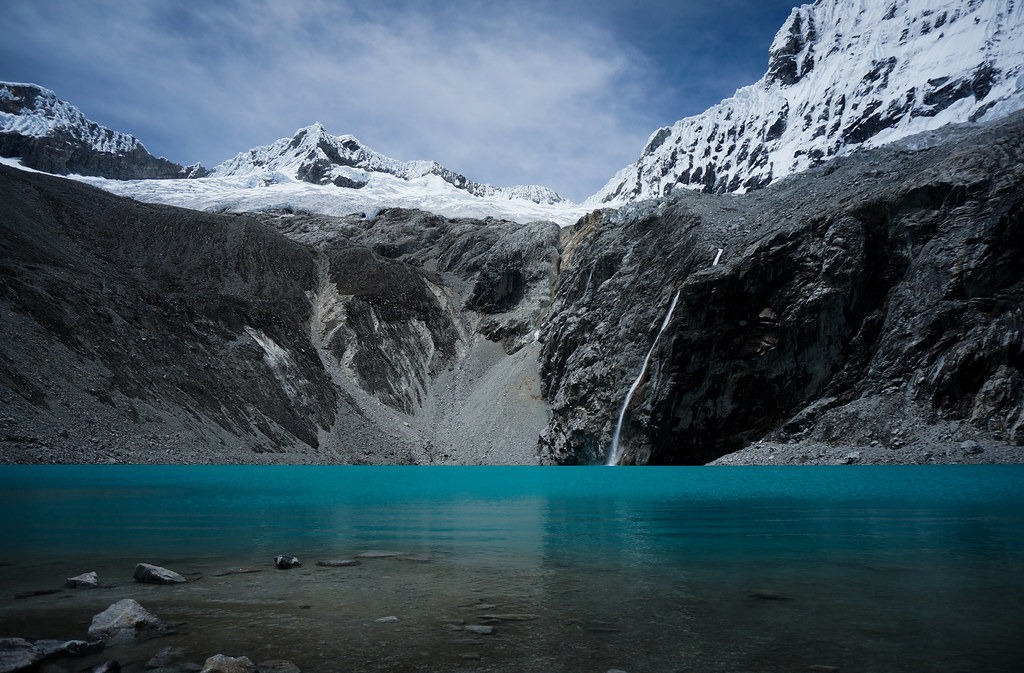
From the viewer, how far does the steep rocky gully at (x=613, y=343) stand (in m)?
51.5

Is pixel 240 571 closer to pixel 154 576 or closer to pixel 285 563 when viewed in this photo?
pixel 285 563

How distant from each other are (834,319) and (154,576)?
5796 centimetres

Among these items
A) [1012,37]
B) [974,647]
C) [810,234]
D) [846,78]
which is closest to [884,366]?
[810,234]

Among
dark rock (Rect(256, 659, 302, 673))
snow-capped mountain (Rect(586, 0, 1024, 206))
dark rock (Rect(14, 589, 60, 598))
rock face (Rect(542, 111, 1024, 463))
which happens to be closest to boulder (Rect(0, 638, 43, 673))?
dark rock (Rect(256, 659, 302, 673))

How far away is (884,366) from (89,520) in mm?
54702

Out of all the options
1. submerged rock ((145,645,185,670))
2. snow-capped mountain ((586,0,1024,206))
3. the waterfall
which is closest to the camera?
submerged rock ((145,645,185,670))

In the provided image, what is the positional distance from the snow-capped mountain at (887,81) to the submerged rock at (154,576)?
127 metres

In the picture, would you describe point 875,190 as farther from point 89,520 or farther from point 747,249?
point 89,520

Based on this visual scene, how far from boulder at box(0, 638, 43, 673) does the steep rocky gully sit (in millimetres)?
48825

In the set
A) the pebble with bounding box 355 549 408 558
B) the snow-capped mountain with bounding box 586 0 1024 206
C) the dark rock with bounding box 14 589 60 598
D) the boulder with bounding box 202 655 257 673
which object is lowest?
the dark rock with bounding box 14 589 60 598

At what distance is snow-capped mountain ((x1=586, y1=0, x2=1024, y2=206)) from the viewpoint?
124750 millimetres

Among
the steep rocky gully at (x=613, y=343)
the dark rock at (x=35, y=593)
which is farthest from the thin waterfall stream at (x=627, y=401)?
the dark rock at (x=35, y=593)

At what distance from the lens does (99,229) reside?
94.7 m

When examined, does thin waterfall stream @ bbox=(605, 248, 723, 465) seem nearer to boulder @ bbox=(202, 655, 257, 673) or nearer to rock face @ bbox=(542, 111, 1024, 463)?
rock face @ bbox=(542, 111, 1024, 463)
